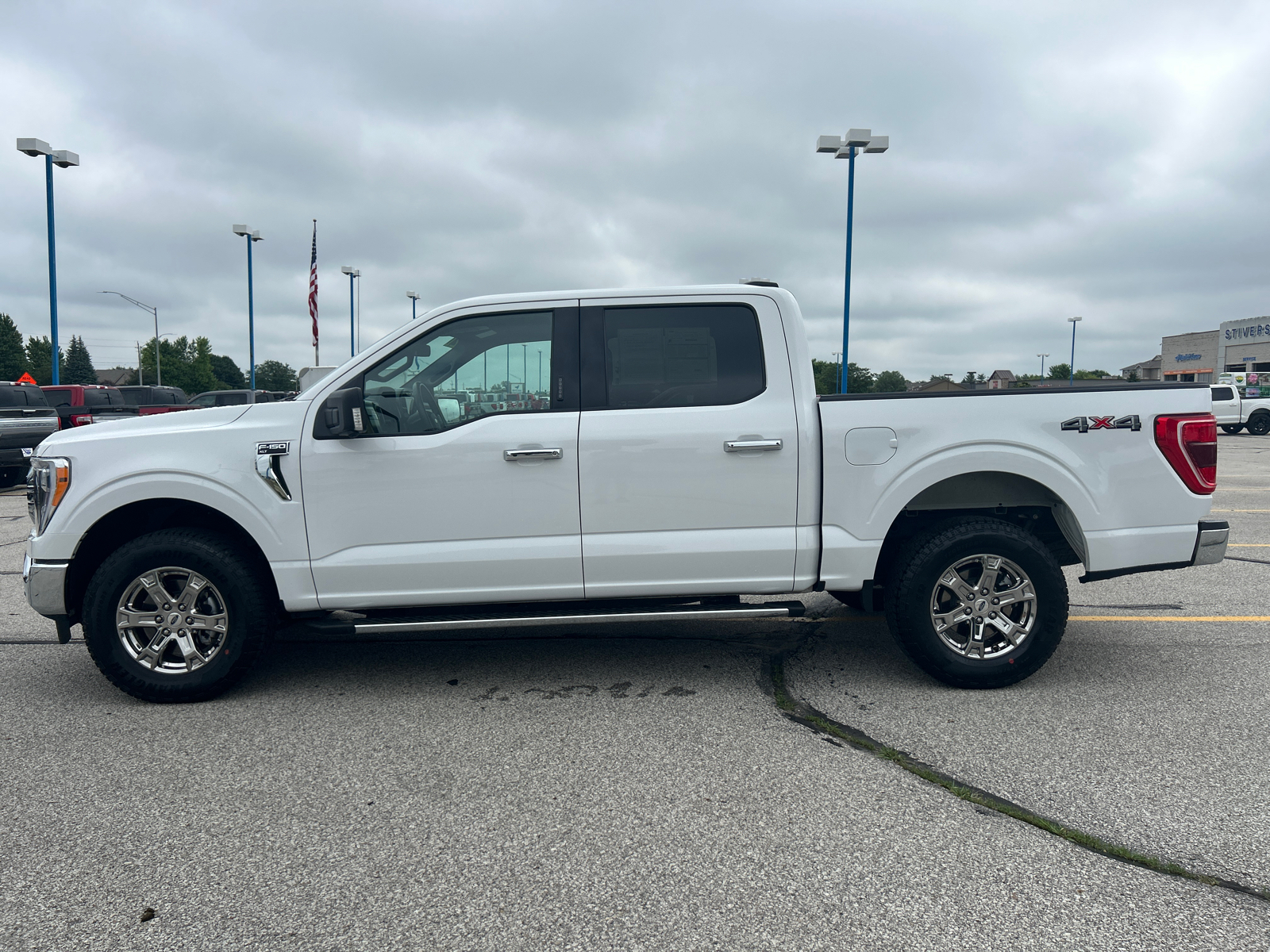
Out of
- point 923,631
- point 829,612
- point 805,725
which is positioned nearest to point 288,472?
point 805,725

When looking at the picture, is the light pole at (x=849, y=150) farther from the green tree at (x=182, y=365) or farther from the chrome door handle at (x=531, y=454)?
the green tree at (x=182, y=365)

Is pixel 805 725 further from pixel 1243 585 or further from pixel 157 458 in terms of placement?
pixel 1243 585

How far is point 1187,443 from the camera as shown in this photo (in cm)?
445

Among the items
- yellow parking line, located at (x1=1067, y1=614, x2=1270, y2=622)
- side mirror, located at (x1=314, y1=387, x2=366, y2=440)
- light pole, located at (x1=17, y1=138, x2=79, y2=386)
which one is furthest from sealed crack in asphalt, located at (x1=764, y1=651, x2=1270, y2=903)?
light pole, located at (x1=17, y1=138, x2=79, y2=386)

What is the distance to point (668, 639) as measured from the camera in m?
5.51

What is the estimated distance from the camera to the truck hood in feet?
14.3

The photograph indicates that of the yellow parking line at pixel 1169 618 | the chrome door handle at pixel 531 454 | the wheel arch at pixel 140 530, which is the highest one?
the chrome door handle at pixel 531 454

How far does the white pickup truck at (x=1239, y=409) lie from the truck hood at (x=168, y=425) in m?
32.4

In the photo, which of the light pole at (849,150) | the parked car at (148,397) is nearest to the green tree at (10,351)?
the parked car at (148,397)

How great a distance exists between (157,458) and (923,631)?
390 cm

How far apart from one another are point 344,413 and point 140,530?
54.8 inches

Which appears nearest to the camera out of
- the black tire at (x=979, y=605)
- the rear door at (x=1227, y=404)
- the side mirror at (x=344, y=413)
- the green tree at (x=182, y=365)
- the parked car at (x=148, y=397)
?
the side mirror at (x=344, y=413)

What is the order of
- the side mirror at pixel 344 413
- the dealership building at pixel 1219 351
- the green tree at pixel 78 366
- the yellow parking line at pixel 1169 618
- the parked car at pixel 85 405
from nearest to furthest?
1. the side mirror at pixel 344 413
2. the yellow parking line at pixel 1169 618
3. the parked car at pixel 85 405
4. the dealership building at pixel 1219 351
5. the green tree at pixel 78 366

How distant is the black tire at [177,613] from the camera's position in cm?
429
